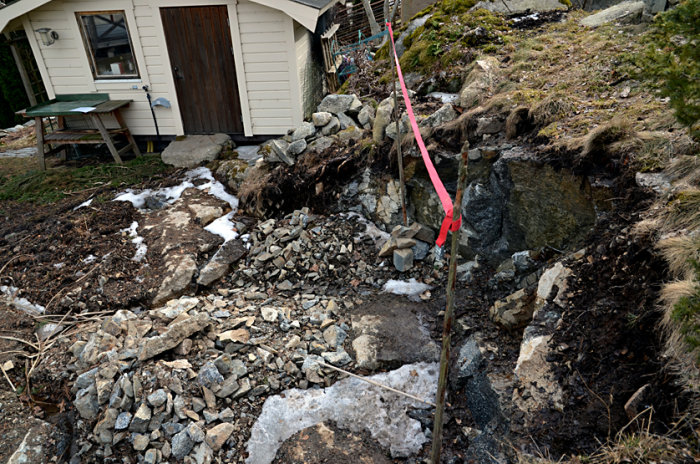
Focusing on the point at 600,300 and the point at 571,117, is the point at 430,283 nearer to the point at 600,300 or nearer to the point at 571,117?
the point at 600,300

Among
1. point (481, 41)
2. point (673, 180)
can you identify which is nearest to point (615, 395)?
point (673, 180)

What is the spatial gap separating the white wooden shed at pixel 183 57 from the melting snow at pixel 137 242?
3109 millimetres

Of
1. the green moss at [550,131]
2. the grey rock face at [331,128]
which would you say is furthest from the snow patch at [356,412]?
the grey rock face at [331,128]

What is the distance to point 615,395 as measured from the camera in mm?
3146

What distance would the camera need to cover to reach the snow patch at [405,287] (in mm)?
5637

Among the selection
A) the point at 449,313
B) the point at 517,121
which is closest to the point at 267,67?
the point at 517,121

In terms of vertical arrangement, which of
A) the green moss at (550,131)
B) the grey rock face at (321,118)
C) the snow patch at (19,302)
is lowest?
the snow patch at (19,302)

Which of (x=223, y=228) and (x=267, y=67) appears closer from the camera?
(x=223, y=228)

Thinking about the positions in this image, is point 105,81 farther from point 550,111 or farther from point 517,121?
point 550,111

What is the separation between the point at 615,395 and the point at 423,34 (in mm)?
7831

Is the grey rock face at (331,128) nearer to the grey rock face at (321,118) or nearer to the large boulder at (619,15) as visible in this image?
the grey rock face at (321,118)

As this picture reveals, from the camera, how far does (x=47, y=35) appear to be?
888 centimetres

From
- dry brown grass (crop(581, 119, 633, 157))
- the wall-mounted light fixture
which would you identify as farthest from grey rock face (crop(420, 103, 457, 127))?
the wall-mounted light fixture

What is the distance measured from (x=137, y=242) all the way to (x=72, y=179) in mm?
3268
